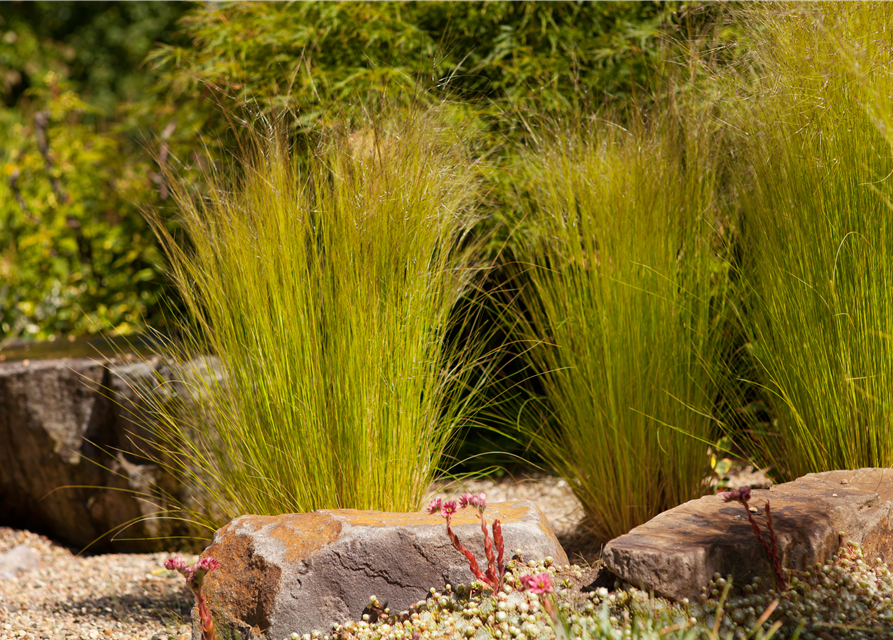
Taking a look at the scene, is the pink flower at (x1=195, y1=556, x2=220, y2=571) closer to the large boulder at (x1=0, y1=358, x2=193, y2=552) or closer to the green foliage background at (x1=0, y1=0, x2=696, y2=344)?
the green foliage background at (x1=0, y1=0, x2=696, y2=344)

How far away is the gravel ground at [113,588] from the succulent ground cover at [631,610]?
16.0 inches

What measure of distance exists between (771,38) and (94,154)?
4.10 meters

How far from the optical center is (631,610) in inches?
64.9

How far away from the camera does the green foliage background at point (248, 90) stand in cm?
293

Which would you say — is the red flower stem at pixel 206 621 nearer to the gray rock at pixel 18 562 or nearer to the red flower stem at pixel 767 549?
the red flower stem at pixel 767 549

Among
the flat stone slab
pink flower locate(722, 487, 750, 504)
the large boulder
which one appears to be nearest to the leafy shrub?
the large boulder

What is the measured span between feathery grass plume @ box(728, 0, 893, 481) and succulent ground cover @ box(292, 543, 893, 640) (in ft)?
1.36

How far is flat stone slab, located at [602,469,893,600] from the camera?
1646 mm

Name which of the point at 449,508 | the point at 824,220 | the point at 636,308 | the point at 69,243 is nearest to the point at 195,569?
the point at 449,508

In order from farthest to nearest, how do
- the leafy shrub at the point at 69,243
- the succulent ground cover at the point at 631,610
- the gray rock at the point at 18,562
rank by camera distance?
1. the leafy shrub at the point at 69,243
2. the gray rock at the point at 18,562
3. the succulent ground cover at the point at 631,610

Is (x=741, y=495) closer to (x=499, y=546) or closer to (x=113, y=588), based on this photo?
(x=499, y=546)

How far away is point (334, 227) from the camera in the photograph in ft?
6.55

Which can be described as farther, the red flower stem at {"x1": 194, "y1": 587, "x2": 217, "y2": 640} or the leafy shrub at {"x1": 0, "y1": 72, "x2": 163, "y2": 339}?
the leafy shrub at {"x1": 0, "y1": 72, "x2": 163, "y2": 339}

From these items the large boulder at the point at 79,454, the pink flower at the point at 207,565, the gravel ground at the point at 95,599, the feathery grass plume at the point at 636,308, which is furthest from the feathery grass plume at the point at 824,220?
the large boulder at the point at 79,454
